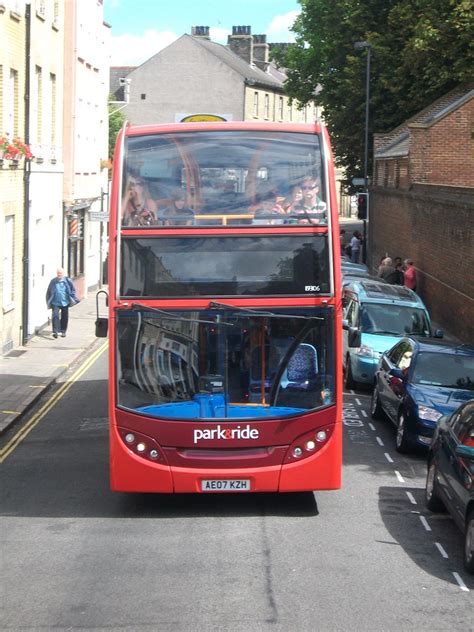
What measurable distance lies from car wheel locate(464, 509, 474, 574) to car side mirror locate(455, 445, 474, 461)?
49cm

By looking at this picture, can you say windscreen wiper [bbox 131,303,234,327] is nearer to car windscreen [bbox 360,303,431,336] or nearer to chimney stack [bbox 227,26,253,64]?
car windscreen [bbox 360,303,431,336]

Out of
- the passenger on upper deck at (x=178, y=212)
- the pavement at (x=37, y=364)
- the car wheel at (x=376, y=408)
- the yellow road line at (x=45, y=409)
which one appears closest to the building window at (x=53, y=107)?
the pavement at (x=37, y=364)

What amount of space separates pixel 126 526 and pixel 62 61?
25.2 meters

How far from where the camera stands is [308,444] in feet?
38.4

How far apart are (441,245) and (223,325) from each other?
864 inches

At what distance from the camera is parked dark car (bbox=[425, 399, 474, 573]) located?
10.2 metres

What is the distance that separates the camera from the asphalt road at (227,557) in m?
8.71

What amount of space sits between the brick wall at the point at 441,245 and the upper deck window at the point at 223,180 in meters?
16.0

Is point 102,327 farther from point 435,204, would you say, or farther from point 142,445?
point 435,204

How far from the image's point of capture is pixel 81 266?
1569 inches

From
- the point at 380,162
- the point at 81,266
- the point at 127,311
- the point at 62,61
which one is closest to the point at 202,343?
the point at 127,311

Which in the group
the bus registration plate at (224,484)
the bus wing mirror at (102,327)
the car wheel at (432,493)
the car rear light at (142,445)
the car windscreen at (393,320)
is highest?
the bus wing mirror at (102,327)

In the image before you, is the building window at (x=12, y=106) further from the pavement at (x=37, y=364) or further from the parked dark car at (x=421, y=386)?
the parked dark car at (x=421, y=386)

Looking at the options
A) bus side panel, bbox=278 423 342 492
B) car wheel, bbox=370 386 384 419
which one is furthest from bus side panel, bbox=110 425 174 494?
car wheel, bbox=370 386 384 419
